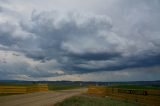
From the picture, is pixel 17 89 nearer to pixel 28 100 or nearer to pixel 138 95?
pixel 28 100

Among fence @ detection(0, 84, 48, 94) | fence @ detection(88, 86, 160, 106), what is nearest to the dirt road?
fence @ detection(88, 86, 160, 106)

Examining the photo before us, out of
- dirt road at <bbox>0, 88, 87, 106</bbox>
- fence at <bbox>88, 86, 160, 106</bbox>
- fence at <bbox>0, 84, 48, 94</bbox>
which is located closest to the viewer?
dirt road at <bbox>0, 88, 87, 106</bbox>

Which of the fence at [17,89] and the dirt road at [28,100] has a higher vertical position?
the fence at [17,89]

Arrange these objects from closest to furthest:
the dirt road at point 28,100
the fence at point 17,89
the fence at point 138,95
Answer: the dirt road at point 28,100, the fence at point 138,95, the fence at point 17,89

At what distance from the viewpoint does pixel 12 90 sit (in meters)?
46.3

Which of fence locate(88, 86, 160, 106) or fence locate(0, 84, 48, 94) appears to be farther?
fence locate(0, 84, 48, 94)

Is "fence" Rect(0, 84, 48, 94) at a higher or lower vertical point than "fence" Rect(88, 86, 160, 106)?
higher

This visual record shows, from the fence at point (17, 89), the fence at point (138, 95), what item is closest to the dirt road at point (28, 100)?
the fence at point (138, 95)

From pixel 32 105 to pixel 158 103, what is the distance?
1083cm

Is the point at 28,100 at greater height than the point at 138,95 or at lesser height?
lesser

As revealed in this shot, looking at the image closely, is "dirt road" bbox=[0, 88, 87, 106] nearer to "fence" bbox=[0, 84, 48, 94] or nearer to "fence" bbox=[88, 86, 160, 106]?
"fence" bbox=[88, 86, 160, 106]

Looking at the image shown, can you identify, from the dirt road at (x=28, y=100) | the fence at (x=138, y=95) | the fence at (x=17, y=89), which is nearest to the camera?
the dirt road at (x=28, y=100)

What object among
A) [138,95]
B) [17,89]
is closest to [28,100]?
[138,95]

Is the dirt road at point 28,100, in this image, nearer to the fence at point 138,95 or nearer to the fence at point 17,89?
the fence at point 138,95
